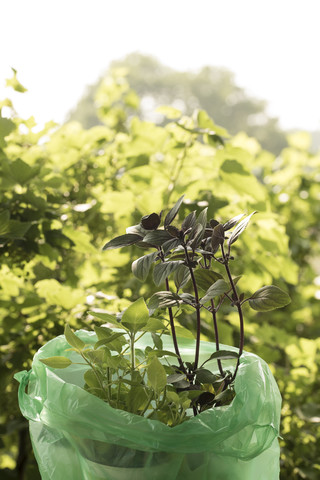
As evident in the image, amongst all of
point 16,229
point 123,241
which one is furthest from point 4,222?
point 123,241

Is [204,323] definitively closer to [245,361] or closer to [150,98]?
[245,361]

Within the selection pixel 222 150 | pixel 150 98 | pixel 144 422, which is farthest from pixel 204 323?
pixel 150 98

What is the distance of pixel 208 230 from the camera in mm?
542

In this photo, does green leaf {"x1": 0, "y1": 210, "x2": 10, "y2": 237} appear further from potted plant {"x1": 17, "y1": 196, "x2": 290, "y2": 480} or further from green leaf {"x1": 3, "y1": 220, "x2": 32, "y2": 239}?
potted plant {"x1": 17, "y1": 196, "x2": 290, "y2": 480}

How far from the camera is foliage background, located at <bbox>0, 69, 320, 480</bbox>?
0.82m

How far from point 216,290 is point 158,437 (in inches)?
5.6

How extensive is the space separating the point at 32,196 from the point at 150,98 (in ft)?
51.6

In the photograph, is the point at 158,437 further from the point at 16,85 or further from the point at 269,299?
the point at 16,85

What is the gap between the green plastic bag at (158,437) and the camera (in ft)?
1.56

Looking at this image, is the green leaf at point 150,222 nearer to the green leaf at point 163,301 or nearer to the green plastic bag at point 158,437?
the green leaf at point 163,301

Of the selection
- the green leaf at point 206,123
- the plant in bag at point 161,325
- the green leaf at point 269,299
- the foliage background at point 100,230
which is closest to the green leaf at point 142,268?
the plant in bag at point 161,325

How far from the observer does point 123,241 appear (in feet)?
1.64

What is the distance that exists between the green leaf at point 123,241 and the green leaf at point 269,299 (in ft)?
0.41

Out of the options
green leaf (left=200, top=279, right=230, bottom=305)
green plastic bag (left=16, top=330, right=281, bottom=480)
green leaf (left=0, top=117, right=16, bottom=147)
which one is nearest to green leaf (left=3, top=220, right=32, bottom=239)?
green leaf (left=0, top=117, right=16, bottom=147)
